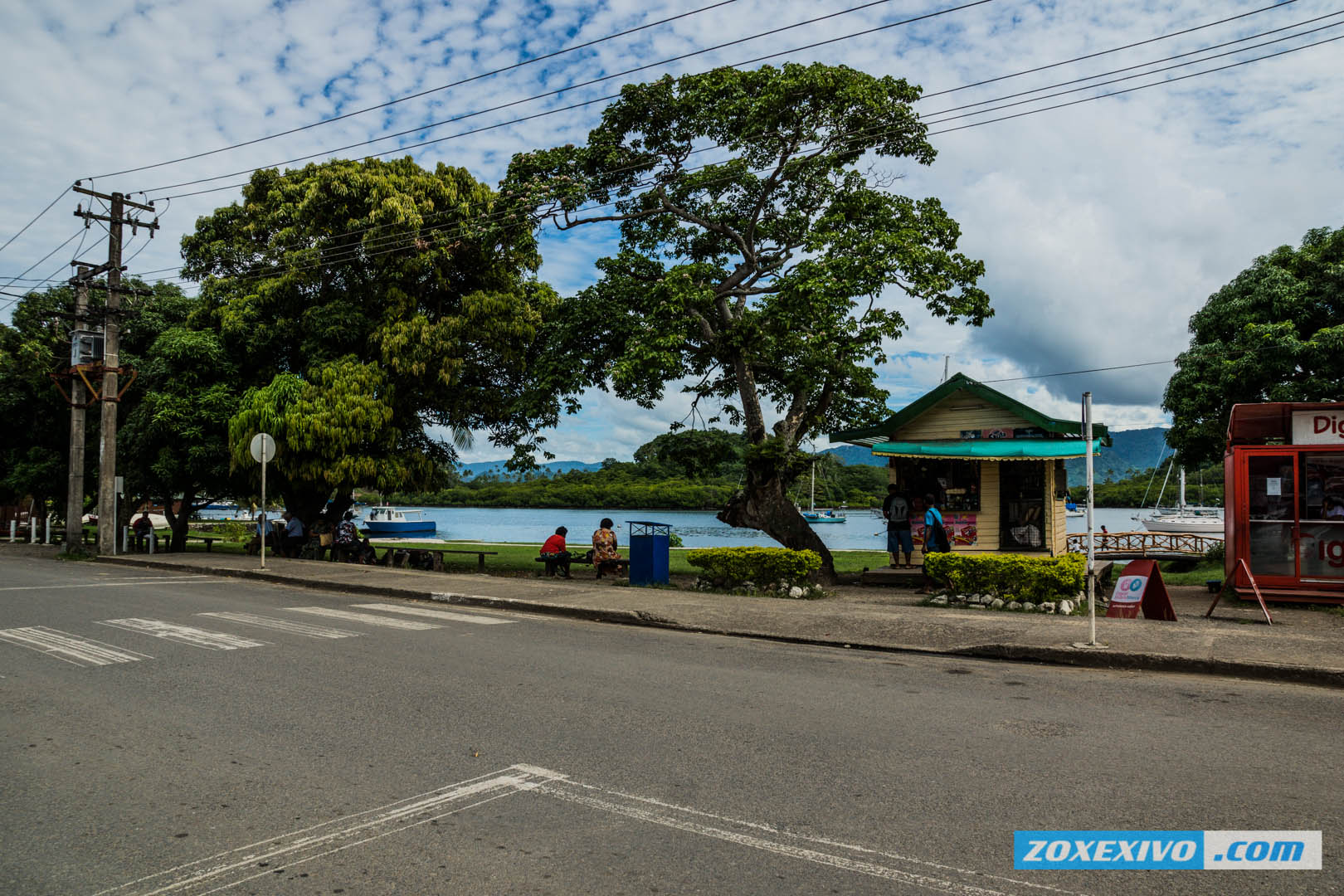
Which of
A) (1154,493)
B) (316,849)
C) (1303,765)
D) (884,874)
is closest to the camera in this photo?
(884,874)

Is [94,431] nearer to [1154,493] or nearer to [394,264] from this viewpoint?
[394,264]

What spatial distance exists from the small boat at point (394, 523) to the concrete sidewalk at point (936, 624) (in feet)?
199

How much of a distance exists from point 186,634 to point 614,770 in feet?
23.1

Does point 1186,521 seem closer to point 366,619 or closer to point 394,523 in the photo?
point 366,619

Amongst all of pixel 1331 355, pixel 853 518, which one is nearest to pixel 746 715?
pixel 1331 355

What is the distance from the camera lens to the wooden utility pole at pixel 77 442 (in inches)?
953

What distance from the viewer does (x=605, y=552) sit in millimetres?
18047

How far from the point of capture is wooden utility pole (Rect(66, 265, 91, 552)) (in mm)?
24219

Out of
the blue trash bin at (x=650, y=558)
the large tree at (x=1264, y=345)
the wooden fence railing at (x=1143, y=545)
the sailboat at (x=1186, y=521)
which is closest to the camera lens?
the blue trash bin at (x=650, y=558)

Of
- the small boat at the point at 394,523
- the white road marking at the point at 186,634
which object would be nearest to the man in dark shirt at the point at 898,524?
the white road marking at the point at 186,634

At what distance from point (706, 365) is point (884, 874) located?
611 inches

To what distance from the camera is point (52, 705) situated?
6.52 m

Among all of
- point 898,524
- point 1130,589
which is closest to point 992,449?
point 898,524

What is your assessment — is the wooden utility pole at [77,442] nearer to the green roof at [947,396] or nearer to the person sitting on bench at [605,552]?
the person sitting on bench at [605,552]
